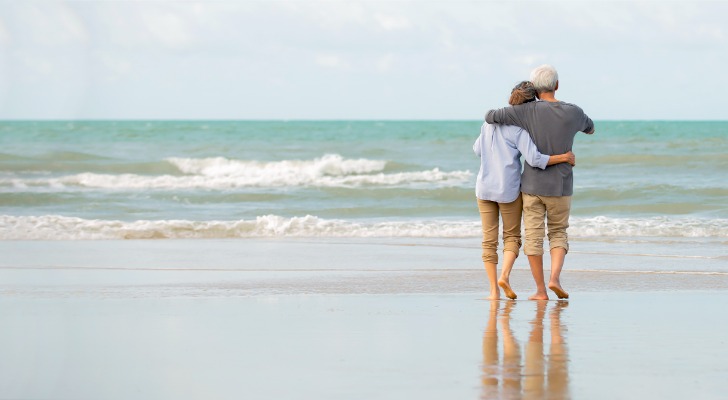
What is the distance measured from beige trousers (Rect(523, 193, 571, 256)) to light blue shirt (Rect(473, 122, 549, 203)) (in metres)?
0.12

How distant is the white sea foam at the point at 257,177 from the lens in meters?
22.7

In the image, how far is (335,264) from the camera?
29.7 ft

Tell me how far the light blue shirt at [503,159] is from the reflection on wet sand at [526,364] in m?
0.95

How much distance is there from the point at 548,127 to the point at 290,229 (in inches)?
264

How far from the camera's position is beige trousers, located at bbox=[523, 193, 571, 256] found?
6.45 metres

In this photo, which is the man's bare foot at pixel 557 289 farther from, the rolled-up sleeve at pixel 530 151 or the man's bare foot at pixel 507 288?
the rolled-up sleeve at pixel 530 151

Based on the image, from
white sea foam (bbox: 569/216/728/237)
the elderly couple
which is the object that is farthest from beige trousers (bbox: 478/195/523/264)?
white sea foam (bbox: 569/216/728/237)

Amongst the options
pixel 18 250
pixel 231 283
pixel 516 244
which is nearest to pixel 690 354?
pixel 516 244

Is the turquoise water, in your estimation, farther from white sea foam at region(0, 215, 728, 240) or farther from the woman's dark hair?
the woman's dark hair

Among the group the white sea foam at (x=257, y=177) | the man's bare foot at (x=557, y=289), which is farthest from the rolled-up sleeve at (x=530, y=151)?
the white sea foam at (x=257, y=177)

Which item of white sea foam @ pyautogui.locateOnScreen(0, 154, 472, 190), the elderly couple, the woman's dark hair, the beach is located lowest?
the beach

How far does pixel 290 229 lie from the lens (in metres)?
12.7

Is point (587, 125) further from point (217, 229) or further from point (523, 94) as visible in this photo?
point (217, 229)

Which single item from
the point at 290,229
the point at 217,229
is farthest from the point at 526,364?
the point at 217,229
